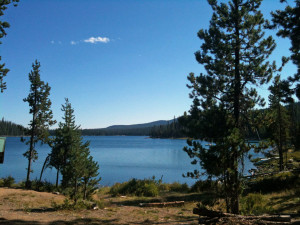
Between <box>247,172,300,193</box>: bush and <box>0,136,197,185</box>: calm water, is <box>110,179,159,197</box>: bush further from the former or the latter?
<box>247,172,300,193</box>: bush

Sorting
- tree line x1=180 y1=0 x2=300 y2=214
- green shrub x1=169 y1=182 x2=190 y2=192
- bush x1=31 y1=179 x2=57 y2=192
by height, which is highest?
tree line x1=180 y1=0 x2=300 y2=214

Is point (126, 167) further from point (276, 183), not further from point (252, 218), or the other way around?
point (252, 218)

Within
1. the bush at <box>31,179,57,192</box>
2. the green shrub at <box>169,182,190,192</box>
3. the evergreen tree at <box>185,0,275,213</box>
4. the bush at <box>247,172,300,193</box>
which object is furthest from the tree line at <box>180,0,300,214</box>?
the bush at <box>31,179,57,192</box>

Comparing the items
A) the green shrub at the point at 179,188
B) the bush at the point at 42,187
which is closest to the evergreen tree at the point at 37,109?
the bush at the point at 42,187

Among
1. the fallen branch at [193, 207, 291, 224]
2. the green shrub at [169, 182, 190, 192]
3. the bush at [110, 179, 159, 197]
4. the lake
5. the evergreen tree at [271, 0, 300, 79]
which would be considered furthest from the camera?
the lake

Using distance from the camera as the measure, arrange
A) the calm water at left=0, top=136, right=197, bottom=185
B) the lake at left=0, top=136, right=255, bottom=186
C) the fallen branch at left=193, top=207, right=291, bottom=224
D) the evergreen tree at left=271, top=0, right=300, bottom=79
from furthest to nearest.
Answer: the calm water at left=0, top=136, right=197, bottom=185
the lake at left=0, top=136, right=255, bottom=186
the evergreen tree at left=271, top=0, right=300, bottom=79
the fallen branch at left=193, top=207, right=291, bottom=224

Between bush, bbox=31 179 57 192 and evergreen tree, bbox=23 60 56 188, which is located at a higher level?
evergreen tree, bbox=23 60 56 188

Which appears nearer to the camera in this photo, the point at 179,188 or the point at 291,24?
the point at 291,24

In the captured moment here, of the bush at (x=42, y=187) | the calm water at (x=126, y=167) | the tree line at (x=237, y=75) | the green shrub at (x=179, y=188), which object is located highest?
the tree line at (x=237, y=75)

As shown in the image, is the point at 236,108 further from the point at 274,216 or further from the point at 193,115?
the point at 274,216

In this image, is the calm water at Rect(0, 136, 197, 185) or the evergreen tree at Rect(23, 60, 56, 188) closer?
the evergreen tree at Rect(23, 60, 56, 188)

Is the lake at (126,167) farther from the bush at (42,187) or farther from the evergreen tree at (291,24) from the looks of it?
the evergreen tree at (291,24)

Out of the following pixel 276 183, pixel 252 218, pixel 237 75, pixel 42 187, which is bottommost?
pixel 42 187

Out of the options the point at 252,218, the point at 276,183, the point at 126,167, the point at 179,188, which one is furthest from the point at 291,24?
the point at 126,167
